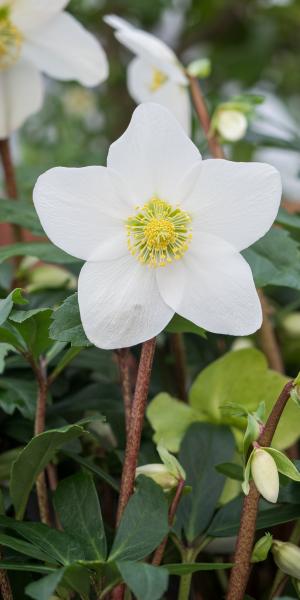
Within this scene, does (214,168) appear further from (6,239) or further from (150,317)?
(6,239)

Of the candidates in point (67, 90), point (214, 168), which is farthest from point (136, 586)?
point (67, 90)

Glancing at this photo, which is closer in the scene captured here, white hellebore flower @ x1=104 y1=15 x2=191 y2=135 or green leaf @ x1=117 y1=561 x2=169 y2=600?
green leaf @ x1=117 y1=561 x2=169 y2=600

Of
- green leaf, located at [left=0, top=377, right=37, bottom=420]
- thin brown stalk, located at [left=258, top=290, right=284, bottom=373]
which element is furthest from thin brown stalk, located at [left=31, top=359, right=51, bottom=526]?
thin brown stalk, located at [left=258, top=290, right=284, bottom=373]

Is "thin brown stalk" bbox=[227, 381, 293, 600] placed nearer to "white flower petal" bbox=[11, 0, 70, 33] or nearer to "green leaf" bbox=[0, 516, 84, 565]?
"green leaf" bbox=[0, 516, 84, 565]

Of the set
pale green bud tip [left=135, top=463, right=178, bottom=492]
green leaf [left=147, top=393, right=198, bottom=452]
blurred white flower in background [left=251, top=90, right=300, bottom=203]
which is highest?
pale green bud tip [left=135, top=463, right=178, bottom=492]

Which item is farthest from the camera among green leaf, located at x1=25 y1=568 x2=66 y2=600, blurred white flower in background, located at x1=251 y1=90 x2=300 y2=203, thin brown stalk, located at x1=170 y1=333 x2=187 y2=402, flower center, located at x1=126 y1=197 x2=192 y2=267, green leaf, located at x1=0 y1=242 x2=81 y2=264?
blurred white flower in background, located at x1=251 y1=90 x2=300 y2=203

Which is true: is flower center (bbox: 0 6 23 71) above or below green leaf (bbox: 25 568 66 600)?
above

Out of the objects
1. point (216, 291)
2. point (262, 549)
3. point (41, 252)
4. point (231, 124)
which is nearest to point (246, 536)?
point (262, 549)
